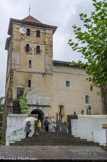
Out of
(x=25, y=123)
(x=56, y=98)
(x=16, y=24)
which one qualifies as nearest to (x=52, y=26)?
(x=16, y=24)

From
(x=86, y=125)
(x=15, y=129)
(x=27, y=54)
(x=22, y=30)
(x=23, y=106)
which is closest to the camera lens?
(x=86, y=125)

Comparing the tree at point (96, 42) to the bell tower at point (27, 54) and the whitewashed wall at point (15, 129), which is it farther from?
the bell tower at point (27, 54)

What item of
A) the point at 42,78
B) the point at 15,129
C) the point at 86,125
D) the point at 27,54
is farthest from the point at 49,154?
the point at 27,54

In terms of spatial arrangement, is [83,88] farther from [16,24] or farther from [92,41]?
[92,41]

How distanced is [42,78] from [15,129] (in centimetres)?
1411

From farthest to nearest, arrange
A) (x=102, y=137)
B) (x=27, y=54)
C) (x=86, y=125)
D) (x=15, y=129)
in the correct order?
1. (x=27, y=54)
2. (x=15, y=129)
3. (x=86, y=125)
4. (x=102, y=137)

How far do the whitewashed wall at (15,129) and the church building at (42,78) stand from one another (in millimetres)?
10667

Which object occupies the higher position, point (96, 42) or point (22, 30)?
point (22, 30)

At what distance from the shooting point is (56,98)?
1091 inches

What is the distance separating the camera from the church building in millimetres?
26547

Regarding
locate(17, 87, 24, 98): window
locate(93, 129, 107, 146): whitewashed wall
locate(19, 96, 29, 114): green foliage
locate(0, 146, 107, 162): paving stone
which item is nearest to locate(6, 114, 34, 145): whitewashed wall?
locate(93, 129, 107, 146): whitewashed wall

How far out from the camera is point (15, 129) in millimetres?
14281

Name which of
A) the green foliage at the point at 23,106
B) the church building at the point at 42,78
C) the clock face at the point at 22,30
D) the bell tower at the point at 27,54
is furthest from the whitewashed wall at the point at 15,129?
the clock face at the point at 22,30

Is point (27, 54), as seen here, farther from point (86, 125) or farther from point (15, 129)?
point (86, 125)
